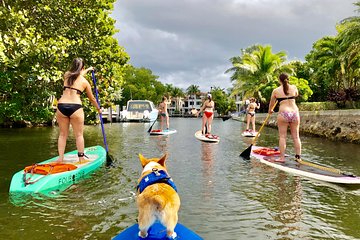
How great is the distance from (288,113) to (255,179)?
218cm

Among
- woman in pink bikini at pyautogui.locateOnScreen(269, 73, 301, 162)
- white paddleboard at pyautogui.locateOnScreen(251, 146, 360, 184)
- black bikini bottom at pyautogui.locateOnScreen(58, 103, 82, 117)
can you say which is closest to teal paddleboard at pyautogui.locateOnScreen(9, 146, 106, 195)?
black bikini bottom at pyautogui.locateOnScreen(58, 103, 82, 117)

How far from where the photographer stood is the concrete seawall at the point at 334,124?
16.1 m

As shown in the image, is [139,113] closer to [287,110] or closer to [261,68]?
[261,68]

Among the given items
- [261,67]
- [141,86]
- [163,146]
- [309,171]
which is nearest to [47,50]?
[163,146]

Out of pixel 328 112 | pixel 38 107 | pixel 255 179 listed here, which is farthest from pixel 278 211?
pixel 328 112

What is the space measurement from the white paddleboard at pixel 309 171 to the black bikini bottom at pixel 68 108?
5.25 m

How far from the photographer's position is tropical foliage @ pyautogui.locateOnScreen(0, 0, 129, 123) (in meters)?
11.3

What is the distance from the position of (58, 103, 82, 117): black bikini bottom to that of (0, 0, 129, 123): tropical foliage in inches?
192

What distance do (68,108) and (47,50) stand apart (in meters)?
5.60

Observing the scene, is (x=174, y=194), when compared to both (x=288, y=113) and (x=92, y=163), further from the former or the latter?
(x=288, y=113)

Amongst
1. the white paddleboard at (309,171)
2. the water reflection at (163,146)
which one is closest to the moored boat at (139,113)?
the water reflection at (163,146)

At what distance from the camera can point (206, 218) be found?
15.1 feet

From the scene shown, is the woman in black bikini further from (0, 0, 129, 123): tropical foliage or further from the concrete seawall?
the concrete seawall

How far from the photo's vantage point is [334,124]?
18422 millimetres
